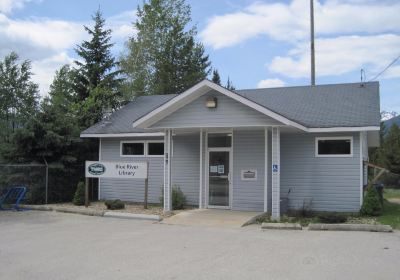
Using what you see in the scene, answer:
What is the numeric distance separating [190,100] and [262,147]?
2.99m

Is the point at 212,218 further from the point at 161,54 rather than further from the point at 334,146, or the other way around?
the point at 161,54

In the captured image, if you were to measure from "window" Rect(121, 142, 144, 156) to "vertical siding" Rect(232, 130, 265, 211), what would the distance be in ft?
14.9

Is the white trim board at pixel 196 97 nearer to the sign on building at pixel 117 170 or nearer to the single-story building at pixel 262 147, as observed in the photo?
the single-story building at pixel 262 147

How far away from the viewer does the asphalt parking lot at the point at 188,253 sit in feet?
25.7

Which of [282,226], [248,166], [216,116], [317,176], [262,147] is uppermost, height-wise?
[216,116]

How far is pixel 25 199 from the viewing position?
18984mm

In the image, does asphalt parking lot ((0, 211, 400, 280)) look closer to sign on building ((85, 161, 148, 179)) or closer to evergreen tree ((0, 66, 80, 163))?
sign on building ((85, 161, 148, 179))

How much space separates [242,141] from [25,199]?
353 inches

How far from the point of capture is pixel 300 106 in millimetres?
18219

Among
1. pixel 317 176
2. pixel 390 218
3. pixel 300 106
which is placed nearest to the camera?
pixel 390 218

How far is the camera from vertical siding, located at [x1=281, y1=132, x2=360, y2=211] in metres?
15.9

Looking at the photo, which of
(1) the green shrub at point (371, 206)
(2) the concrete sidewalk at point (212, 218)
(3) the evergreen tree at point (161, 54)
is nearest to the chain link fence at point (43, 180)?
(2) the concrete sidewalk at point (212, 218)

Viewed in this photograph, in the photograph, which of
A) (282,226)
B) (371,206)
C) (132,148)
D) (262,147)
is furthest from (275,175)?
(132,148)

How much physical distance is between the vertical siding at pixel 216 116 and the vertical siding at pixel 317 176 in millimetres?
2297
